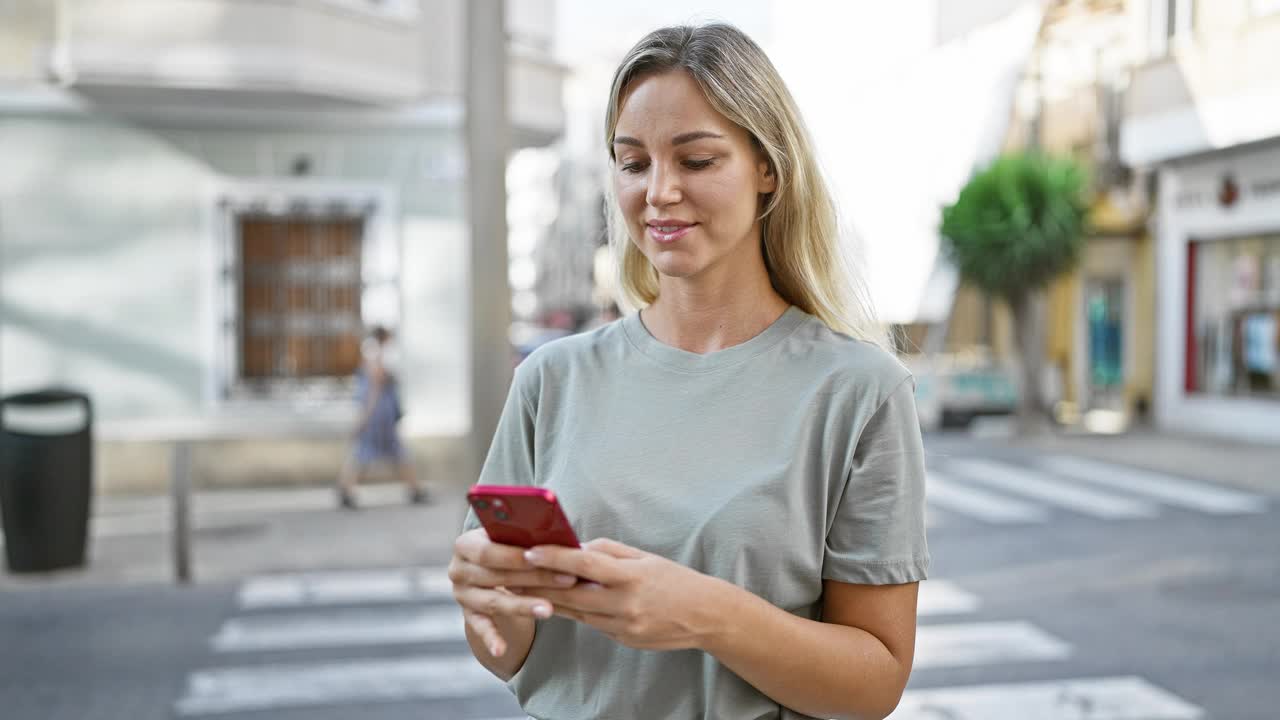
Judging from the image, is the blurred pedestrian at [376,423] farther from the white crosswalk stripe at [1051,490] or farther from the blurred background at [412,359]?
the white crosswalk stripe at [1051,490]

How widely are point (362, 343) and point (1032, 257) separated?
11.0 m

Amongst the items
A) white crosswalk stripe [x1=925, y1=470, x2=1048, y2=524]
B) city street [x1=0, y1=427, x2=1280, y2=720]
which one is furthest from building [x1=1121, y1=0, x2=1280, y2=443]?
city street [x1=0, y1=427, x2=1280, y2=720]

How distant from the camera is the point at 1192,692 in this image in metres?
5.76

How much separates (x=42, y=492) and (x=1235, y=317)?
17390 mm

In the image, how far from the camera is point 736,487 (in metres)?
1.73

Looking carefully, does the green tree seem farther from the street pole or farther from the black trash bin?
the black trash bin

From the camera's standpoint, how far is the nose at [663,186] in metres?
1.74

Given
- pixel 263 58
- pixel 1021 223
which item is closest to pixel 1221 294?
pixel 1021 223

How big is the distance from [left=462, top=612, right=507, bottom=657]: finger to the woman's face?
1.84ft

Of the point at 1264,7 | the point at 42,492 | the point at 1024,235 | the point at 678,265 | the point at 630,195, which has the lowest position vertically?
the point at 42,492

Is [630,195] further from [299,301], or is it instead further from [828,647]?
[299,301]

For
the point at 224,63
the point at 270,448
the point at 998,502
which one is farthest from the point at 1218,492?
the point at 224,63

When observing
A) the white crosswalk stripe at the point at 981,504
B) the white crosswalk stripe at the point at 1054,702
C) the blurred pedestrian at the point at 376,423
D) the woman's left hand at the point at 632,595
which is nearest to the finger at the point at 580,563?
the woman's left hand at the point at 632,595

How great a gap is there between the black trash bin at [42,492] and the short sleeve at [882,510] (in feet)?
27.5
